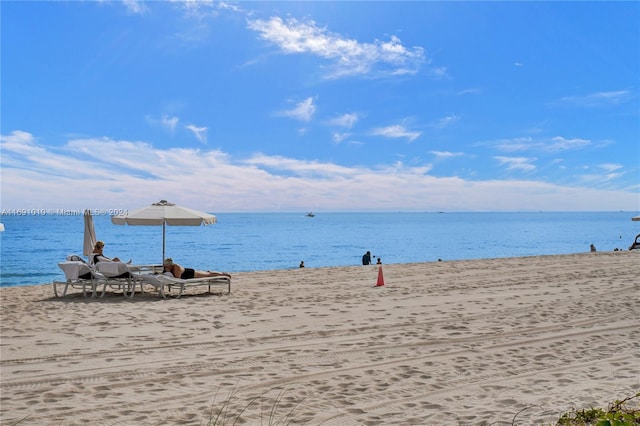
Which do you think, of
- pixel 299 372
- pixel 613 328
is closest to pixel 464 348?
pixel 299 372

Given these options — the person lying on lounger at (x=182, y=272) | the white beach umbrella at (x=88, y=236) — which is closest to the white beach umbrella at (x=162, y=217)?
the person lying on lounger at (x=182, y=272)

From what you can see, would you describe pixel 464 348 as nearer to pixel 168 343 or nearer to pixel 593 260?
pixel 168 343

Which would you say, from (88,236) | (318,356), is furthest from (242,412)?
(88,236)

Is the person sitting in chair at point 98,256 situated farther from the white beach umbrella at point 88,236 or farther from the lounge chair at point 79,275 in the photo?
the white beach umbrella at point 88,236

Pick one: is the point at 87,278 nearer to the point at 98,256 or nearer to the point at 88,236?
the point at 98,256

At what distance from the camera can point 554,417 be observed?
4488 mm

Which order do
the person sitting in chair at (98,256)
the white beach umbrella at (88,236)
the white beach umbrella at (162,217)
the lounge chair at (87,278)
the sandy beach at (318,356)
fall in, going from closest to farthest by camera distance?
the sandy beach at (318,356), the lounge chair at (87,278), the person sitting in chair at (98,256), the white beach umbrella at (162,217), the white beach umbrella at (88,236)

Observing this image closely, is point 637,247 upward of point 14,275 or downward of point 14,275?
upward

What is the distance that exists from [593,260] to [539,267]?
3.80m

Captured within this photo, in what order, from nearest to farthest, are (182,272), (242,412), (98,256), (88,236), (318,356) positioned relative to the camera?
(242,412) < (318,356) < (182,272) < (98,256) < (88,236)

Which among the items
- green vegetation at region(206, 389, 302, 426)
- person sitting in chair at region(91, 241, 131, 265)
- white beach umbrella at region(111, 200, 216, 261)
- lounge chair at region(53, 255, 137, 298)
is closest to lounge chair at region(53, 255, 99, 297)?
lounge chair at region(53, 255, 137, 298)

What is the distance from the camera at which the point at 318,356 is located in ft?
21.3

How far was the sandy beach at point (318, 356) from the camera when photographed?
473 cm

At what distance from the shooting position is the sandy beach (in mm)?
4734
